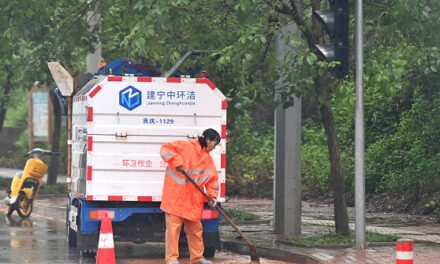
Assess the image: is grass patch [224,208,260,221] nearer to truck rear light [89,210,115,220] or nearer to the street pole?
the street pole

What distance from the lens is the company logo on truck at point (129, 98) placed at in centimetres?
1203

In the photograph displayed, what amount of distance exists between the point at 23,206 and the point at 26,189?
1.13 feet

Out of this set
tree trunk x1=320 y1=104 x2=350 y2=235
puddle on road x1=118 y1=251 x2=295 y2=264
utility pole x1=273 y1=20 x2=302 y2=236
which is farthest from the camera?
utility pole x1=273 y1=20 x2=302 y2=236

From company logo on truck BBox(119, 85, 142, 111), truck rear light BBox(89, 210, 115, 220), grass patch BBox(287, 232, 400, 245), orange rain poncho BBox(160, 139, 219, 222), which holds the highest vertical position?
company logo on truck BBox(119, 85, 142, 111)

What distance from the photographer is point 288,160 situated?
1419 centimetres

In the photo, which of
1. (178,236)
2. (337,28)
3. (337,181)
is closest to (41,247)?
(178,236)

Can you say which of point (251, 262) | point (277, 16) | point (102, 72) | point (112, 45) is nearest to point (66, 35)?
point (112, 45)

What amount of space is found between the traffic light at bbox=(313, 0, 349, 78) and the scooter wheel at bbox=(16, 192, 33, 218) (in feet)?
29.7

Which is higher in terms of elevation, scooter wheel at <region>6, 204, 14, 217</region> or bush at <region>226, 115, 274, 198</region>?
bush at <region>226, 115, 274, 198</region>

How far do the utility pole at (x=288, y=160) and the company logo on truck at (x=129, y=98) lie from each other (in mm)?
2856

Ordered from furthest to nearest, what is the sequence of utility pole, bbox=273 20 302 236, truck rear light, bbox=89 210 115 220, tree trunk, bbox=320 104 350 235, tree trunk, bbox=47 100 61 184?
tree trunk, bbox=47 100 61 184 → utility pole, bbox=273 20 302 236 → tree trunk, bbox=320 104 350 235 → truck rear light, bbox=89 210 115 220

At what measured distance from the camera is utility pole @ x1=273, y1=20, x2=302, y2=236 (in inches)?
558

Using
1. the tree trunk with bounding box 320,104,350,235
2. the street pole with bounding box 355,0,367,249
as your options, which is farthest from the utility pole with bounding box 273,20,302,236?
the street pole with bounding box 355,0,367,249

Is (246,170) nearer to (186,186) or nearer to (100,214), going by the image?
(100,214)
